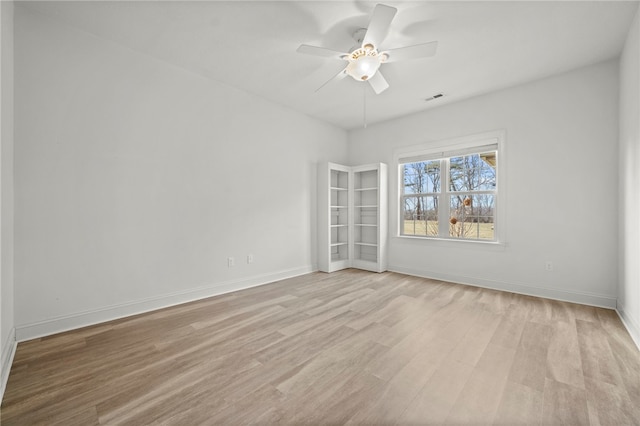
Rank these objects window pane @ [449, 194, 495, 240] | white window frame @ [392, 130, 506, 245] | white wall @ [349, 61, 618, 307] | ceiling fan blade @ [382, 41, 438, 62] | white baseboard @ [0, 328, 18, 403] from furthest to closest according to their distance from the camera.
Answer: window pane @ [449, 194, 495, 240] < white window frame @ [392, 130, 506, 245] < white wall @ [349, 61, 618, 307] < ceiling fan blade @ [382, 41, 438, 62] < white baseboard @ [0, 328, 18, 403]

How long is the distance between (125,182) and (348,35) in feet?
9.27

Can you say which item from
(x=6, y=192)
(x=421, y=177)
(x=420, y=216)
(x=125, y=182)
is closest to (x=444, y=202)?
(x=420, y=216)

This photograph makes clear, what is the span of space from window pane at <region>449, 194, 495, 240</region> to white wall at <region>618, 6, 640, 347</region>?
1384 mm

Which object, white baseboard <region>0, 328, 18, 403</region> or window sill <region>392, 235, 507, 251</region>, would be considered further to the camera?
window sill <region>392, 235, 507, 251</region>

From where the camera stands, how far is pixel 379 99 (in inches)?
170

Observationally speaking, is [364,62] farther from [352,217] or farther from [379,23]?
[352,217]

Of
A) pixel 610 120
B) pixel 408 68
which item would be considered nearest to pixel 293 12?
pixel 408 68

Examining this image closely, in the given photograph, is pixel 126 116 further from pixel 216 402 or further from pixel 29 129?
pixel 216 402

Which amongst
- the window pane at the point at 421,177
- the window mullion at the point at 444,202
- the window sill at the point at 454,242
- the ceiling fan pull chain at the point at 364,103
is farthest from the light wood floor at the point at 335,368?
the ceiling fan pull chain at the point at 364,103

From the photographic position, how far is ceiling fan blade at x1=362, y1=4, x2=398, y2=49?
2080 mm

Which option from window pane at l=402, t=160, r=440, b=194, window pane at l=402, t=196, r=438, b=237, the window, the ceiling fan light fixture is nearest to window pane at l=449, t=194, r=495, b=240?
the window

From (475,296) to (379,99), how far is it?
10.6 feet

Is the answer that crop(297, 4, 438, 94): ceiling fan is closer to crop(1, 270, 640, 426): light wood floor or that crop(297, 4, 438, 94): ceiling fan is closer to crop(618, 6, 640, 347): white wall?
crop(618, 6, 640, 347): white wall

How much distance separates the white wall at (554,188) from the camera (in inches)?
127
